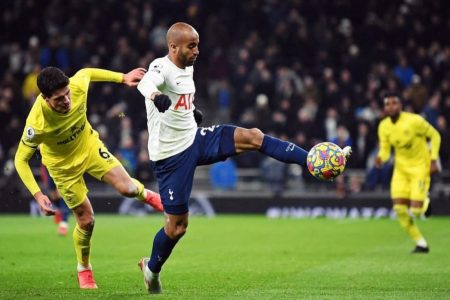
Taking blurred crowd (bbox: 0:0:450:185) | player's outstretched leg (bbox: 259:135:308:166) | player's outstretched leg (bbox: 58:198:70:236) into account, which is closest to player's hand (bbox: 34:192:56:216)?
player's outstretched leg (bbox: 259:135:308:166)

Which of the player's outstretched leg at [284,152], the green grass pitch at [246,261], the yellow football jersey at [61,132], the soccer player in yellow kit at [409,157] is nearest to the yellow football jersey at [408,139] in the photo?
the soccer player in yellow kit at [409,157]

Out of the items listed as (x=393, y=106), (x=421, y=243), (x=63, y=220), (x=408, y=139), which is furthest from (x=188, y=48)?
(x=63, y=220)

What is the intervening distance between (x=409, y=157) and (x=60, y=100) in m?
7.34

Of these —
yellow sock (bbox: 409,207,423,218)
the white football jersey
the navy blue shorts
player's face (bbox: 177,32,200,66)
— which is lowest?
yellow sock (bbox: 409,207,423,218)

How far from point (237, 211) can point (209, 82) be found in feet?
12.5

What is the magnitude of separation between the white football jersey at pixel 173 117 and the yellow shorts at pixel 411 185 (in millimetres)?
6542

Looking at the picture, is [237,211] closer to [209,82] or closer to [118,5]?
[209,82]

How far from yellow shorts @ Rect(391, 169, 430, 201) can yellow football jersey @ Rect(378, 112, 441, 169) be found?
5.5 inches

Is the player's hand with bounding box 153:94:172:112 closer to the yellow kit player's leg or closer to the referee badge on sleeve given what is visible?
the referee badge on sleeve

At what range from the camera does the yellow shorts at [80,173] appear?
413 inches

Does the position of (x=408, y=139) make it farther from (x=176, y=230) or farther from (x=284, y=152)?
(x=176, y=230)

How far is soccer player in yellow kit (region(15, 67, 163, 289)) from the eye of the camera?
32.3 ft

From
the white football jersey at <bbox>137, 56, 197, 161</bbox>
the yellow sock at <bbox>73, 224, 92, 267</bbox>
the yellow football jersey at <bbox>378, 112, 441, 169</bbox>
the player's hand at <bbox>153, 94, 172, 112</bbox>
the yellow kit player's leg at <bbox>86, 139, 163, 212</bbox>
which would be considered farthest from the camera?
the yellow football jersey at <bbox>378, 112, 441, 169</bbox>

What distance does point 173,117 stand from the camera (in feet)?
30.3
